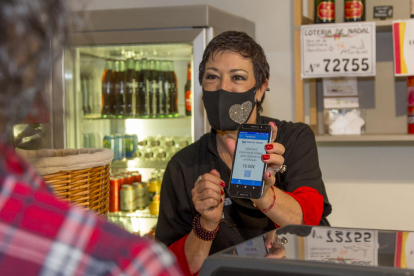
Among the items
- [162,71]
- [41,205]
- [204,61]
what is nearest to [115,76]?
[162,71]

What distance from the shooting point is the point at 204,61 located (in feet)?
4.60

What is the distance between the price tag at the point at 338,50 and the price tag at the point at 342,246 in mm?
1408

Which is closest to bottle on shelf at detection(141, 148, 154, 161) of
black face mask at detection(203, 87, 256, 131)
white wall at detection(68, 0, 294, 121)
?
white wall at detection(68, 0, 294, 121)

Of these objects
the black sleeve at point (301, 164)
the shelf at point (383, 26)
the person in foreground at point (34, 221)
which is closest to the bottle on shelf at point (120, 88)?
the shelf at point (383, 26)

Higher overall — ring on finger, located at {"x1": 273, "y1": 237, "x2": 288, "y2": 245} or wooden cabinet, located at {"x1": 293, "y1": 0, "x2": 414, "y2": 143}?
wooden cabinet, located at {"x1": 293, "y1": 0, "x2": 414, "y2": 143}

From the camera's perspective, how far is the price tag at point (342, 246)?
0.50 m

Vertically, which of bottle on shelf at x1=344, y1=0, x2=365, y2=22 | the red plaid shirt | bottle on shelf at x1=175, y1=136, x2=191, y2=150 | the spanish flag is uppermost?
bottle on shelf at x1=344, y1=0, x2=365, y2=22

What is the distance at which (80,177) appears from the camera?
3.28ft

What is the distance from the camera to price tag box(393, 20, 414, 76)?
1.89 metres

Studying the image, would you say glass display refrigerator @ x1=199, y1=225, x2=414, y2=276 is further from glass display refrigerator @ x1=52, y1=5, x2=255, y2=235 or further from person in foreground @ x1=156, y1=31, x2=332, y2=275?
glass display refrigerator @ x1=52, y1=5, x2=255, y2=235

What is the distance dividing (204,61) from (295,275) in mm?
1013

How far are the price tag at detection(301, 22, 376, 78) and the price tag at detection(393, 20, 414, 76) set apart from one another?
4.3 inches

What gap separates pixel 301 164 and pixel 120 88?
137cm

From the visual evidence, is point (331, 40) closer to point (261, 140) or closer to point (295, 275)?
point (261, 140)
